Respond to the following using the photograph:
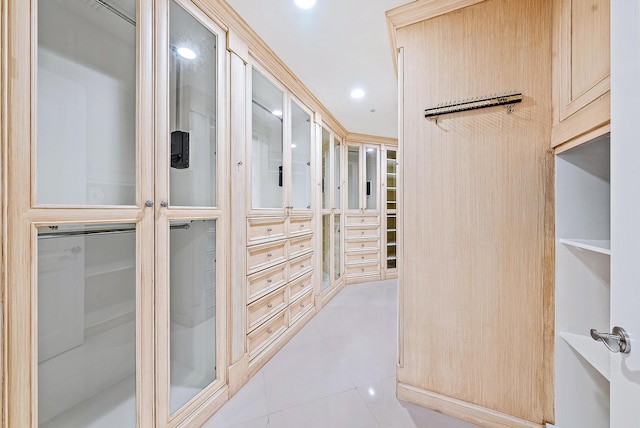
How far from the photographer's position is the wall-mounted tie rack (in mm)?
1414

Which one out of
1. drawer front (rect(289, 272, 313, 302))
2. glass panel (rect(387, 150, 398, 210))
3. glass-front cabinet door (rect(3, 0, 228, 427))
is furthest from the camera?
glass panel (rect(387, 150, 398, 210))

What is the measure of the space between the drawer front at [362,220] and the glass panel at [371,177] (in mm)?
180

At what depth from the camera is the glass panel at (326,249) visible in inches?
143

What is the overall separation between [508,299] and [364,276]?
3.11 m

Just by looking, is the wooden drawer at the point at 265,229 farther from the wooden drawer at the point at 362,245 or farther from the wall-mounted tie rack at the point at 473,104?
the wooden drawer at the point at 362,245

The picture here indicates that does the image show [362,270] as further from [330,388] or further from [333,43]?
[333,43]

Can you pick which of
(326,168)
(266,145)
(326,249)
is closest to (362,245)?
(326,249)

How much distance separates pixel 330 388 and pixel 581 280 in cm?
160

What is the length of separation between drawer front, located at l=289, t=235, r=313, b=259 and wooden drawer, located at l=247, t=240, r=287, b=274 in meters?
0.15

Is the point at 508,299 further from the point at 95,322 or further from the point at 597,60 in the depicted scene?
the point at 95,322

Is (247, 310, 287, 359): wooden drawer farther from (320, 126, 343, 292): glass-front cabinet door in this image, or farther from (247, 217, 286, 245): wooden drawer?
(320, 126, 343, 292): glass-front cabinet door

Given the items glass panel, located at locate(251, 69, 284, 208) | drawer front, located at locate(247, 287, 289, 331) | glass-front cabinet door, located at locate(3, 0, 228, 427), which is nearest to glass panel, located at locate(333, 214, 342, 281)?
drawer front, located at locate(247, 287, 289, 331)

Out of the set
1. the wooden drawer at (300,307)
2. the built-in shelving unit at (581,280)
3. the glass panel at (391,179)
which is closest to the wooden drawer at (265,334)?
the wooden drawer at (300,307)

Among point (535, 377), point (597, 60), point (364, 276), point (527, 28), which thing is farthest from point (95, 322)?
point (364, 276)
